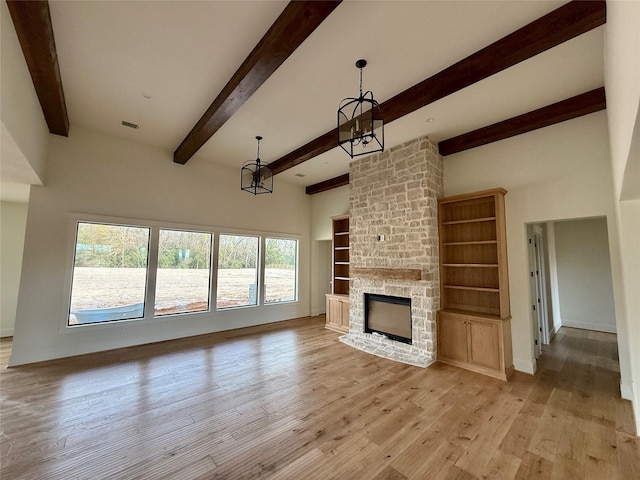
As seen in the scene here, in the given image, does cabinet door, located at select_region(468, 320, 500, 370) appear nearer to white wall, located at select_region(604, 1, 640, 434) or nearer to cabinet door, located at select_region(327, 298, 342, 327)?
white wall, located at select_region(604, 1, 640, 434)

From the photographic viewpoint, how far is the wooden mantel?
4656 mm

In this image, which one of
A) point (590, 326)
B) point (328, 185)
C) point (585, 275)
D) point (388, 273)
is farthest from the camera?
point (328, 185)

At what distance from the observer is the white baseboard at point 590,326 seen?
6.00 metres

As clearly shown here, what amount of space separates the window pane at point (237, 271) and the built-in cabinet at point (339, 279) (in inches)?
79.9

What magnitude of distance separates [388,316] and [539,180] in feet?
11.1

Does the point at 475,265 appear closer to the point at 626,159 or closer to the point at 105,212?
the point at 626,159

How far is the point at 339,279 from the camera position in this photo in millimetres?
7176

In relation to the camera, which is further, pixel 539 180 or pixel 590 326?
pixel 590 326

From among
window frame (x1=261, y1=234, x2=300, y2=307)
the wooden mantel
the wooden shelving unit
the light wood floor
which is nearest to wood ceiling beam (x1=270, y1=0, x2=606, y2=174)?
the wooden mantel

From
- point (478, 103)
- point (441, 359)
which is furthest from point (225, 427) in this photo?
point (478, 103)

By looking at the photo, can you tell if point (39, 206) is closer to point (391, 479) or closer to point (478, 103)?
point (391, 479)

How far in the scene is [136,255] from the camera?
5.38 m

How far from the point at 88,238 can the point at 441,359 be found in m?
6.70

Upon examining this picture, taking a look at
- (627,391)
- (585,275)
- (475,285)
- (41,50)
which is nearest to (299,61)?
(41,50)
